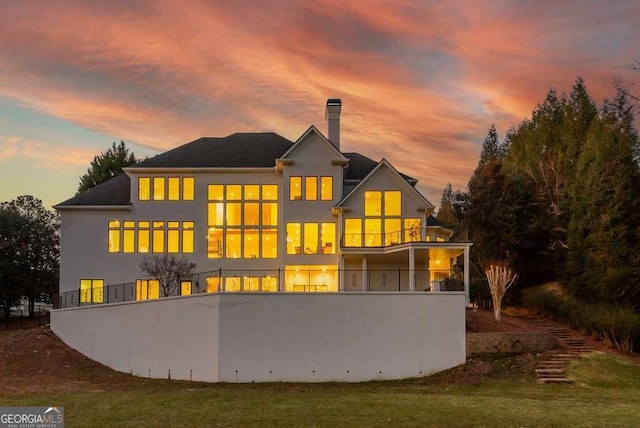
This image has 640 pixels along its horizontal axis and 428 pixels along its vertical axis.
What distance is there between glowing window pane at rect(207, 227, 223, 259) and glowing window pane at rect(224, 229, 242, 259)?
366mm

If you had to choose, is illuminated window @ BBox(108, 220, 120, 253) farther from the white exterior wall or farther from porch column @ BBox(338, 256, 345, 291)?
porch column @ BBox(338, 256, 345, 291)

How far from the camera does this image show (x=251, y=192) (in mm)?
33125

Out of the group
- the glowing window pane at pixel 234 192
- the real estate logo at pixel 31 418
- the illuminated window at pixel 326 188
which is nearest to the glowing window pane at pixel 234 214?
the glowing window pane at pixel 234 192

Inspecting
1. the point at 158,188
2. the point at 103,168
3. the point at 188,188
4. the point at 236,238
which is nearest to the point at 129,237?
the point at 158,188

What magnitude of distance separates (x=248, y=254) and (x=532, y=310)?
60.1ft

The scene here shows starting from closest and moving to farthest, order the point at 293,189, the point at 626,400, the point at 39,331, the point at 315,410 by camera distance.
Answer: the point at 315,410
the point at 626,400
the point at 39,331
the point at 293,189

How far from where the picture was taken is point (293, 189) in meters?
32.2

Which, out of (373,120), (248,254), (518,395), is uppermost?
(373,120)

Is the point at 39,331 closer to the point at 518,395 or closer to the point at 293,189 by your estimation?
the point at 293,189

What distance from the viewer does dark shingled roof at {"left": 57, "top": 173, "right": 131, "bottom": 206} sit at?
3312 centimetres

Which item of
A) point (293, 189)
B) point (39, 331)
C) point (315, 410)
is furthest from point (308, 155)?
point (315, 410)

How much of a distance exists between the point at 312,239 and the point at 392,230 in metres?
4.52

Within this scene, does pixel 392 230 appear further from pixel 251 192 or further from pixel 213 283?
pixel 213 283

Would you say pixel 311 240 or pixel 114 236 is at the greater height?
pixel 114 236
